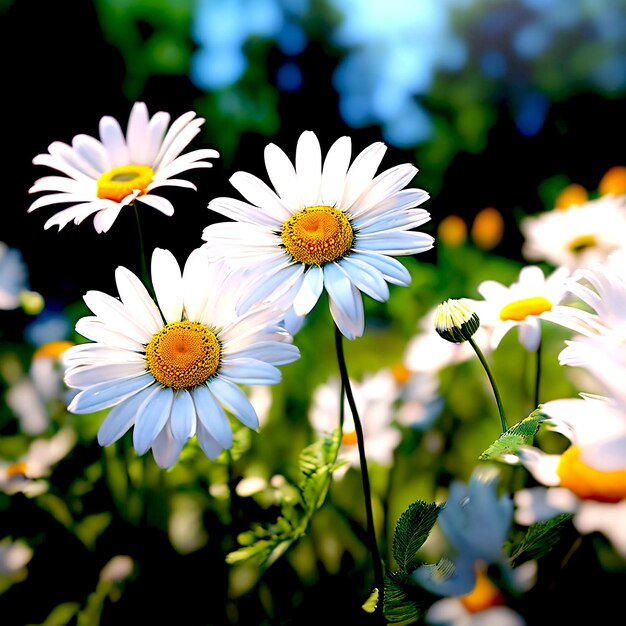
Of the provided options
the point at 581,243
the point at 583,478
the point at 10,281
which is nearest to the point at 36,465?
the point at 10,281

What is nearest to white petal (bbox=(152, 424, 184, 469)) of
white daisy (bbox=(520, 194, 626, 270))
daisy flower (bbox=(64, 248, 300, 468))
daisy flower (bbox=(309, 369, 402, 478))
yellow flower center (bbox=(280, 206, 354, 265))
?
daisy flower (bbox=(64, 248, 300, 468))

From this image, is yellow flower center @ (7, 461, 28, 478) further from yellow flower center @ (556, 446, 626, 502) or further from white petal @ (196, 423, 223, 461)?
yellow flower center @ (556, 446, 626, 502)

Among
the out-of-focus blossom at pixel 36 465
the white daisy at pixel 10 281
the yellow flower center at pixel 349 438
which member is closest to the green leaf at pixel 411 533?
the yellow flower center at pixel 349 438

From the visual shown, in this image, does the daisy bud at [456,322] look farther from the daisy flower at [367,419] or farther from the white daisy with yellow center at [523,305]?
the daisy flower at [367,419]

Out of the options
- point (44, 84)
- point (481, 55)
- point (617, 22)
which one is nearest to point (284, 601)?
point (44, 84)

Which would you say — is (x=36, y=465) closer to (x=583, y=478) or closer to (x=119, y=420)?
(x=119, y=420)

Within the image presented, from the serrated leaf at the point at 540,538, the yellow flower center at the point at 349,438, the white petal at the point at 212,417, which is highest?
the white petal at the point at 212,417

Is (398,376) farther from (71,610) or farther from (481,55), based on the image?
(481,55)
